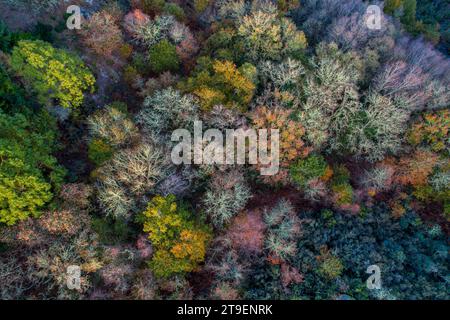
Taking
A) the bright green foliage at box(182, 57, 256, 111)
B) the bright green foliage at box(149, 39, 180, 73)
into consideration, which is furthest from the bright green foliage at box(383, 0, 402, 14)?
the bright green foliage at box(149, 39, 180, 73)

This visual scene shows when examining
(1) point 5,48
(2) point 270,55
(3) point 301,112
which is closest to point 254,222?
(3) point 301,112

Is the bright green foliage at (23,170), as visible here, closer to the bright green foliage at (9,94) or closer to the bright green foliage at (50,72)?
the bright green foliage at (9,94)

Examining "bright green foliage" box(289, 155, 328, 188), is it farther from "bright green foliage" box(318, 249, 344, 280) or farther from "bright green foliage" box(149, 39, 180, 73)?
"bright green foliage" box(149, 39, 180, 73)

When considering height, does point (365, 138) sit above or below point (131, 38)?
below

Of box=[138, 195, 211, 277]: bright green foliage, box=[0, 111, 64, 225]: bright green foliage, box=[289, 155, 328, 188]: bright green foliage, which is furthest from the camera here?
box=[289, 155, 328, 188]: bright green foliage

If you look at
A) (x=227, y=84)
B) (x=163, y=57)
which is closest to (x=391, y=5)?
(x=227, y=84)

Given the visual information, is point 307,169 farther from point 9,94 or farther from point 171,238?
point 9,94

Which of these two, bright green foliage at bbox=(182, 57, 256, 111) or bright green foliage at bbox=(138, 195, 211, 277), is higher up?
bright green foliage at bbox=(182, 57, 256, 111)

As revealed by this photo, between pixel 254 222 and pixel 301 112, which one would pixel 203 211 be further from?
pixel 301 112
